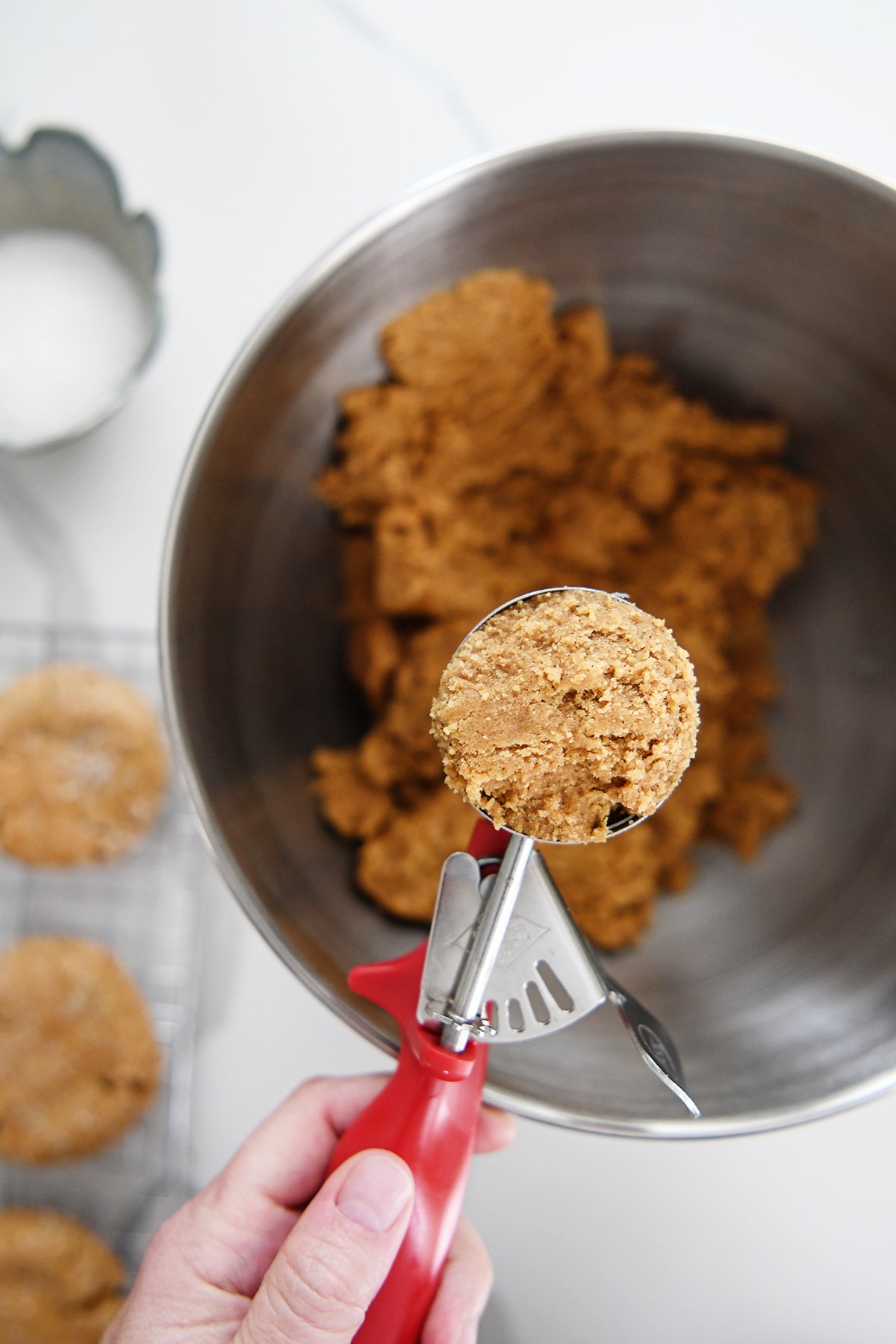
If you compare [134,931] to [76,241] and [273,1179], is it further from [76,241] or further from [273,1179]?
[76,241]

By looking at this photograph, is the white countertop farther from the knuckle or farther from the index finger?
the knuckle

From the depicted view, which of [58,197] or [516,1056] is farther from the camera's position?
[58,197]

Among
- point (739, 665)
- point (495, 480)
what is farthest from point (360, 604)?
point (739, 665)

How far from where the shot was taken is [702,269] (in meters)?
0.91

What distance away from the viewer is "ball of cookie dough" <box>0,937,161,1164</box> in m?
1.03

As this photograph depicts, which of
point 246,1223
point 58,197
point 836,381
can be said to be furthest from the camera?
point 58,197

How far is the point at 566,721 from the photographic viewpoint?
56 cm

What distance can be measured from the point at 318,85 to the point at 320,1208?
1.16 meters

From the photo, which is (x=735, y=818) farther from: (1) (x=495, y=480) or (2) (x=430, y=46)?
(2) (x=430, y=46)

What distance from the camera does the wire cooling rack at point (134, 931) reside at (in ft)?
3.41

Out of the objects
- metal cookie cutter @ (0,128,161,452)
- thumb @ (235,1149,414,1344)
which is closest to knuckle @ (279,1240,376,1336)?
thumb @ (235,1149,414,1344)

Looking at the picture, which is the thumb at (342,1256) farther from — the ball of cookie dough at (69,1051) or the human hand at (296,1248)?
the ball of cookie dough at (69,1051)

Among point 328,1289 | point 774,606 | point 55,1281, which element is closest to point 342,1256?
point 328,1289

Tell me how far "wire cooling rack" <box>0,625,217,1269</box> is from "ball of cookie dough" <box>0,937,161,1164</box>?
2 cm
